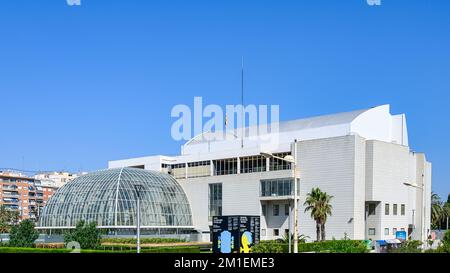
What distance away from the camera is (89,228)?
191ft

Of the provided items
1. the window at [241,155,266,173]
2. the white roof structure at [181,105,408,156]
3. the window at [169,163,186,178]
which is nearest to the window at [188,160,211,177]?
the window at [169,163,186,178]

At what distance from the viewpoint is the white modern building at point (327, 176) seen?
7556cm

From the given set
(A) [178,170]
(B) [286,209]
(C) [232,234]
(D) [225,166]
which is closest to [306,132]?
(B) [286,209]

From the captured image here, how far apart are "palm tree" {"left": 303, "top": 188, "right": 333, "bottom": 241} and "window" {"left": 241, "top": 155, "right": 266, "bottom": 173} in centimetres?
1368

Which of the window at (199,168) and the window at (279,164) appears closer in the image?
the window at (279,164)

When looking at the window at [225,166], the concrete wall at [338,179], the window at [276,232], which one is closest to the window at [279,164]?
the concrete wall at [338,179]

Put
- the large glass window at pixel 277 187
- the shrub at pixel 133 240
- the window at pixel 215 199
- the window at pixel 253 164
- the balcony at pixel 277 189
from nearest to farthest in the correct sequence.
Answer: the shrub at pixel 133 240, the balcony at pixel 277 189, the large glass window at pixel 277 187, the window at pixel 253 164, the window at pixel 215 199

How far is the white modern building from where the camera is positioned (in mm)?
75562

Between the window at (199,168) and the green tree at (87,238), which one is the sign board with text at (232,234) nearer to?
the green tree at (87,238)

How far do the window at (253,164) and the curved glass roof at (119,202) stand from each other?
1336 cm

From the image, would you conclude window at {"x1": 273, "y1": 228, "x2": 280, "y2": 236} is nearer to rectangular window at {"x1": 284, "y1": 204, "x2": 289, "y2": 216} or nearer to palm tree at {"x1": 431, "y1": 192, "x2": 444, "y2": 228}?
rectangular window at {"x1": 284, "y1": 204, "x2": 289, "y2": 216}
